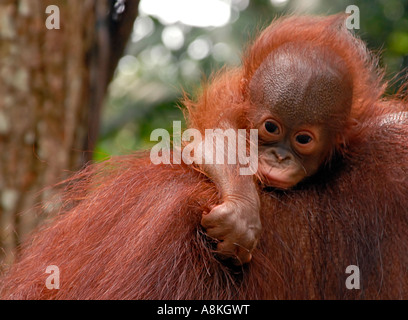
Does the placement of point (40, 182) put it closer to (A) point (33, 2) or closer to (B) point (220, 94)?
(A) point (33, 2)

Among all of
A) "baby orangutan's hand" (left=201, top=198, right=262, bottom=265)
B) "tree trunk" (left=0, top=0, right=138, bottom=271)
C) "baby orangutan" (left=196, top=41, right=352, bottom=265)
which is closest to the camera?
"baby orangutan's hand" (left=201, top=198, right=262, bottom=265)

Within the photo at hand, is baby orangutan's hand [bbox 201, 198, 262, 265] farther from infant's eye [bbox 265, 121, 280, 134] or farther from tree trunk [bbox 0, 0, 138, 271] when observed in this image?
tree trunk [bbox 0, 0, 138, 271]

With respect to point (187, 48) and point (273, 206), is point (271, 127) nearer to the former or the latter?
point (273, 206)

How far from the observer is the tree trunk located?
257 centimetres

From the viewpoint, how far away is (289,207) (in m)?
1.64

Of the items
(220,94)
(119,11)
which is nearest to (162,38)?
(119,11)

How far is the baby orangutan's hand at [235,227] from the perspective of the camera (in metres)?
1.42

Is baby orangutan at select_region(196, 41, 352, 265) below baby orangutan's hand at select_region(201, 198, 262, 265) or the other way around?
the other way around

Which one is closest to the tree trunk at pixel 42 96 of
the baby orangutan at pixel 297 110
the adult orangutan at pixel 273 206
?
the adult orangutan at pixel 273 206

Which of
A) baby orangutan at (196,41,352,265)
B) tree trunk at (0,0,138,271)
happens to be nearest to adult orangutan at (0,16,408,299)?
baby orangutan at (196,41,352,265)

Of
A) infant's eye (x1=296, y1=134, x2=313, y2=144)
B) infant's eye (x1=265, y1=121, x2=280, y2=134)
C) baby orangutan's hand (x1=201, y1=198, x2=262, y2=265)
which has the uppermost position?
infant's eye (x1=265, y1=121, x2=280, y2=134)

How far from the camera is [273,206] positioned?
1.64m

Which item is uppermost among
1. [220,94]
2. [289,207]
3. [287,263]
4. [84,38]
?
[84,38]
